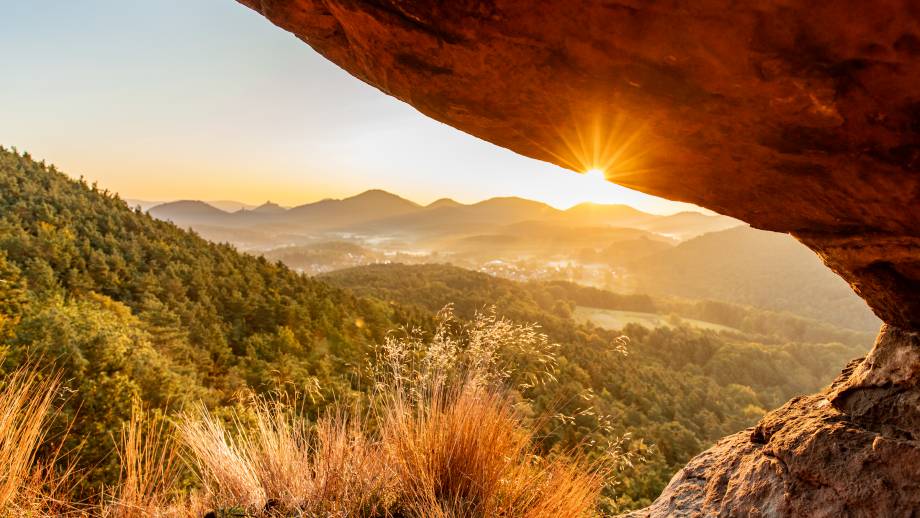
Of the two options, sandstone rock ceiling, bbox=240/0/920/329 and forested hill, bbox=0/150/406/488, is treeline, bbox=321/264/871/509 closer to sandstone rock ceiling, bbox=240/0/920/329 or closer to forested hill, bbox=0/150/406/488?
sandstone rock ceiling, bbox=240/0/920/329

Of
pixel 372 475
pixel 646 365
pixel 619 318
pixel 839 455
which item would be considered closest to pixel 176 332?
pixel 372 475

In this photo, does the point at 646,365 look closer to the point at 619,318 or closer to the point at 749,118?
the point at 619,318

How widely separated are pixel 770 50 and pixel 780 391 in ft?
177

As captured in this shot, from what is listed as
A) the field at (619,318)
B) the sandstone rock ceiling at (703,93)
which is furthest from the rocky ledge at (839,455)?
the field at (619,318)

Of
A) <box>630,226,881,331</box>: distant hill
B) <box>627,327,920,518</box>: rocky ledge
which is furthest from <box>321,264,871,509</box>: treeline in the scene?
<box>630,226,881,331</box>: distant hill

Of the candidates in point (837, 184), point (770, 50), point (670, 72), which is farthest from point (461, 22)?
point (837, 184)

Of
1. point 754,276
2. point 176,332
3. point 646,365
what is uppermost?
point 754,276

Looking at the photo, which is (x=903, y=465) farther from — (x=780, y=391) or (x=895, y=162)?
(x=780, y=391)

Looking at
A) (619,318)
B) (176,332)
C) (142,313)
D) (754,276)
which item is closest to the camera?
(176,332)

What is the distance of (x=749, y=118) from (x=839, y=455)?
5.45 feet

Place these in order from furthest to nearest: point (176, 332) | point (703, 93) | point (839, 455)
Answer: point (176, 332)
point (839, 455)
point (703, 93)

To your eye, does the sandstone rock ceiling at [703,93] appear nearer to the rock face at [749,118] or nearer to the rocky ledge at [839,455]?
the rock face at [749,118]

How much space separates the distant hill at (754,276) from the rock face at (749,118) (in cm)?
9715

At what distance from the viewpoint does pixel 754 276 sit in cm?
9638
